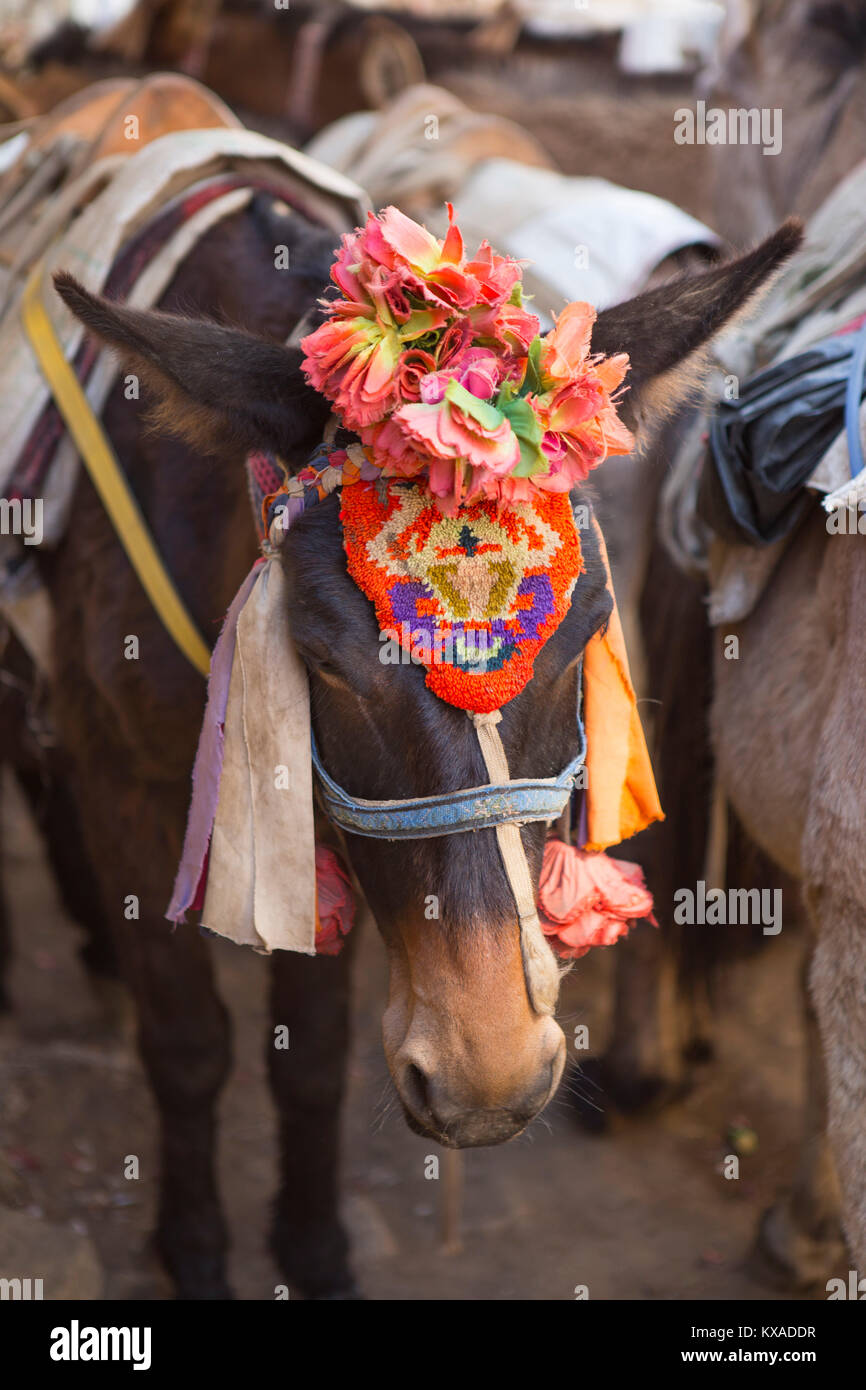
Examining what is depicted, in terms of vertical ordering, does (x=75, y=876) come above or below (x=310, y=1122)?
above

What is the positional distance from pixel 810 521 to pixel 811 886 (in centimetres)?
73

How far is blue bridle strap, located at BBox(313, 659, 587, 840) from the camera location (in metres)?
1.81

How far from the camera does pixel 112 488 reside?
8.68 feet

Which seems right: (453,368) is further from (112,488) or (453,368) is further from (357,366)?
(112,488)

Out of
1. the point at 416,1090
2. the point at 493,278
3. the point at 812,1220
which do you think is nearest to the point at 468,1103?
the point at 416,1090

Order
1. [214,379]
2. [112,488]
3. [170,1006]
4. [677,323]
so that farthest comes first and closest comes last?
[170,1006]
[112,488]
[677,323]
[214,379]

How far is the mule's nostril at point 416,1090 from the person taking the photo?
1.84 metres

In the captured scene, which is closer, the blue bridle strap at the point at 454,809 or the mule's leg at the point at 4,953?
the blue bridle strap at the point at 454,809

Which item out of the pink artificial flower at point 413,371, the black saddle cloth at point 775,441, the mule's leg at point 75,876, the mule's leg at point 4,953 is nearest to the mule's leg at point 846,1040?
the black saddle cloth at point 775,441

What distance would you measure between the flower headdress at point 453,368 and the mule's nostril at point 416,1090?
0.81 m

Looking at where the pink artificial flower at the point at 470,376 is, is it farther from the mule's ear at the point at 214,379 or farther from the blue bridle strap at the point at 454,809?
the blue bridle strap at the point at 454,809

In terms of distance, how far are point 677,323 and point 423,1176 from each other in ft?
8.67
